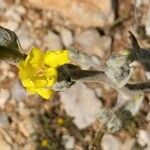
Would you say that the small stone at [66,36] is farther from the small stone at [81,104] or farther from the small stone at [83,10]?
the small stone at [81,104]

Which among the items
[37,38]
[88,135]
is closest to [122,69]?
[88,135]

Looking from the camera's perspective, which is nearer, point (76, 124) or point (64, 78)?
point (64, 78)

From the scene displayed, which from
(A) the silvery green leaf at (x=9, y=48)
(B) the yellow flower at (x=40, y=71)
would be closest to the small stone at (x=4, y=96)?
(B) the yellow flower at (x=40, y=71)

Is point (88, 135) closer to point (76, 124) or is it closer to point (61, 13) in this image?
point (76, 124)

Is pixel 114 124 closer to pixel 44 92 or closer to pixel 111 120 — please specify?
pixel 111 120

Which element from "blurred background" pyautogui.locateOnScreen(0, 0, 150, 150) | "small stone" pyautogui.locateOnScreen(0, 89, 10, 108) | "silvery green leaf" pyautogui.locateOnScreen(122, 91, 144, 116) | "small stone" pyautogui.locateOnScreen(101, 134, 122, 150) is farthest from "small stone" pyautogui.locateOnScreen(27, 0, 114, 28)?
"silvery green leaf" pyautogui.locateOnScreen(122, 91, 144, 116)

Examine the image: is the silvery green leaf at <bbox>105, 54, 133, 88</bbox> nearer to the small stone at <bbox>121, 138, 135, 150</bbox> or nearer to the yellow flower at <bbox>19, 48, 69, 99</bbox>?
the yellow flower at <bbox>19, 48, 69, 99</bbox>

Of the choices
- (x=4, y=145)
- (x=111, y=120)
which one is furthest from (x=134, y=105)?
(x=4, y=145)
